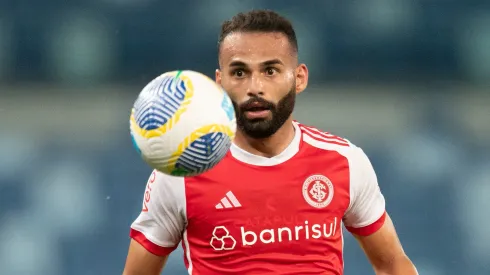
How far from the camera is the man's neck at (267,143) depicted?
358 cm

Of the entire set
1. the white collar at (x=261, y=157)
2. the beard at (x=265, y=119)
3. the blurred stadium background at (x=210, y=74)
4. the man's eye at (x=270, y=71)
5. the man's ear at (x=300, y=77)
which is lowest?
the blurred stadium background at (x=210, y=74)

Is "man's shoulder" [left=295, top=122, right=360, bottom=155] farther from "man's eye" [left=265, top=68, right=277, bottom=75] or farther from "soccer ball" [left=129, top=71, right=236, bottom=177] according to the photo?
"soccer ball" [left=129, top=71, right=236, bottom=177]

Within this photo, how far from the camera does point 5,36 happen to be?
816 centimetres

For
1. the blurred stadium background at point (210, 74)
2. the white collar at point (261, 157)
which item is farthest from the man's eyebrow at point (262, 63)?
the blurred stadium background at point (210, 74)

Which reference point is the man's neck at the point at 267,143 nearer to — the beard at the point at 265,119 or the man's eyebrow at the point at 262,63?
the beard at the point at 265,119

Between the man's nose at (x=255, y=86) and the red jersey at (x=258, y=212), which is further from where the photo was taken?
the red jersey at (x=258, y=212)

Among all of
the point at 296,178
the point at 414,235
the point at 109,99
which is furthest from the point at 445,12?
the point at 296,178

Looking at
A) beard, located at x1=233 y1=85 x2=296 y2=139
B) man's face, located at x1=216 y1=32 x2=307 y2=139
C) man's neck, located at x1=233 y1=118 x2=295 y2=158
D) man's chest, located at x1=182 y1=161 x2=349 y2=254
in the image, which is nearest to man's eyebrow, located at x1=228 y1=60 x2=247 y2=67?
man's face, located at x1=216 y1=32 x2=307 y2=139

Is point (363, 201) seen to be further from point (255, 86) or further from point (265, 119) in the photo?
point (255, 86)

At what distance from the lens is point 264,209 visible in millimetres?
3500

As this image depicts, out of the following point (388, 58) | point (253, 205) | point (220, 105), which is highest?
point (220, 105)

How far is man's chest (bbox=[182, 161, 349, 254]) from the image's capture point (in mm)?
3467

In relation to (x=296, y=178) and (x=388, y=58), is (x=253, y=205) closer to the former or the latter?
(x=296, y=178)

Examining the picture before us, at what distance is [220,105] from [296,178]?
748 mm
